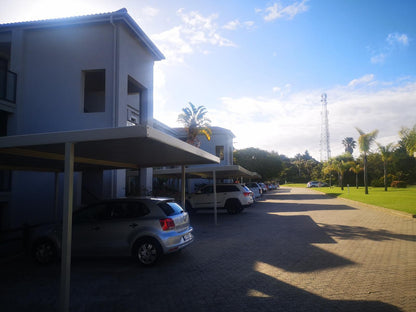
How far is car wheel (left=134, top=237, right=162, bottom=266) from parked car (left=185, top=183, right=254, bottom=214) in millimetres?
10474

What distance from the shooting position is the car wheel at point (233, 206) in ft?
56.5

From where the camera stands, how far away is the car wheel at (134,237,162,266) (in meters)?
6.60

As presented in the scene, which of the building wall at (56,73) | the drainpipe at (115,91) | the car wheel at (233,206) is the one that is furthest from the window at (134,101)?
the car wheel at (233,206)

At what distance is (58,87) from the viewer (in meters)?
13.5

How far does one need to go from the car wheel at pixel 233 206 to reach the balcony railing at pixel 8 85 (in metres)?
11.9

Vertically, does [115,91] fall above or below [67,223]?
above

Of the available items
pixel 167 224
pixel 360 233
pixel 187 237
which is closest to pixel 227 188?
pixel 360 233

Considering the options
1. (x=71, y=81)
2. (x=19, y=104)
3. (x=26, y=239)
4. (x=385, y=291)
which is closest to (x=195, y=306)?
(x=385, y=291)

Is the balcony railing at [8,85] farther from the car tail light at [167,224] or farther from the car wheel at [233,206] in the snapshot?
A: the car wheel at [233,206]

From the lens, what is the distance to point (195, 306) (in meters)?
4.57

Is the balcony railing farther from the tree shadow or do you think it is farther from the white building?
the tree shadow

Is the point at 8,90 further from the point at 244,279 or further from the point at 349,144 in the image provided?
the point at 349,144

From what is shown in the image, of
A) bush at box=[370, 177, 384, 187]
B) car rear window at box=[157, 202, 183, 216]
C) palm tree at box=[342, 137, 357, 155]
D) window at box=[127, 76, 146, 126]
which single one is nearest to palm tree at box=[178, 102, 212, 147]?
window at box=[127, 76, 146, 126]

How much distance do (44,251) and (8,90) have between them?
9.53 m
